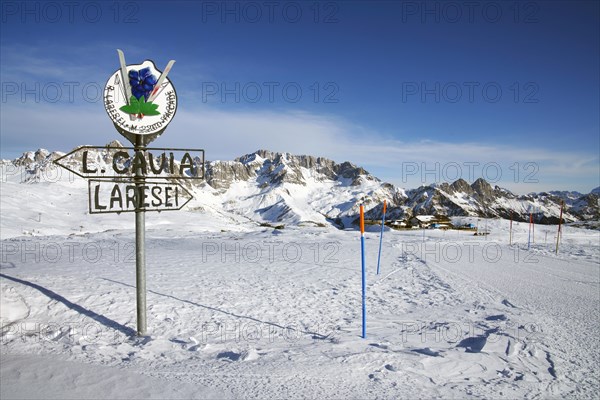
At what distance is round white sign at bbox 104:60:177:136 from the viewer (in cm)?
594

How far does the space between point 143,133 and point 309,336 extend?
5.12 meters

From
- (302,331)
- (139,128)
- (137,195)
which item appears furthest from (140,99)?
(302,331)

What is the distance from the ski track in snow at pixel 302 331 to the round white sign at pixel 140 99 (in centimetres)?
402

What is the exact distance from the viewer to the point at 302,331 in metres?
7.35

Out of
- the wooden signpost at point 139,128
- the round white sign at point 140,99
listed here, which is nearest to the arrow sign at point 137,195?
the wooden signpost at point 139,128

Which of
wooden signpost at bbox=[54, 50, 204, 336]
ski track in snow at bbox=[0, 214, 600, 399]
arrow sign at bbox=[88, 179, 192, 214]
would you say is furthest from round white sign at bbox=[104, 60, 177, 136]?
ski track in snow at bbox=[0, 214, 600, 399]

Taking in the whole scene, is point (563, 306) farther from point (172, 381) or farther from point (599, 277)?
point (172, 381)

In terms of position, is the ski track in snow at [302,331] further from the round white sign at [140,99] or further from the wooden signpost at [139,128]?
the round white sign at [140,99]

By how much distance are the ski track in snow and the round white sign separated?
4.02 meters

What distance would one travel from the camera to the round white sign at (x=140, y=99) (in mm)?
5941

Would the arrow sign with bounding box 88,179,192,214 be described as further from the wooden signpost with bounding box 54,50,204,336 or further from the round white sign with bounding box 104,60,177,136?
the round white sign with bounding box 104,60,177,136

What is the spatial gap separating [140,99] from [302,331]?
5649 mm

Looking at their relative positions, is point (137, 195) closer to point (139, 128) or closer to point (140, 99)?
point (139, 128)

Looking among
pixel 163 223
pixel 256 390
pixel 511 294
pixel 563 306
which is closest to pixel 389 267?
pixel 511 294
